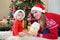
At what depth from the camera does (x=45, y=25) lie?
1522mm

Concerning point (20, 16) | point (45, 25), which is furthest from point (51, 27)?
point (20, 16)

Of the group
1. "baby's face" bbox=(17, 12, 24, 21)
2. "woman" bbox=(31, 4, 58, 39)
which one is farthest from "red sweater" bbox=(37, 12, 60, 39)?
"baby's face" bbox=(17, 12, 24, 21)

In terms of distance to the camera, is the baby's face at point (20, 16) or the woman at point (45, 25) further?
the baby's face at point (20, 16)

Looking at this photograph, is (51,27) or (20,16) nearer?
(51,27)

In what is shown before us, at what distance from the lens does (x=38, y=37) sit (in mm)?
1515

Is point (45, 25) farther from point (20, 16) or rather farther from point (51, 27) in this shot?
point (20, 16)

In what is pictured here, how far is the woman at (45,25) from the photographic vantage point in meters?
1.45

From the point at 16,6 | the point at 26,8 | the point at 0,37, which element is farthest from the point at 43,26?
the point at 16,6

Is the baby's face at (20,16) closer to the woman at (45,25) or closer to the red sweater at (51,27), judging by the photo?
the woman at (45,25)

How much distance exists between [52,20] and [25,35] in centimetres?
33

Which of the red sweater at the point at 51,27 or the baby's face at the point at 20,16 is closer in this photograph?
the red sweater at the point at 51,27

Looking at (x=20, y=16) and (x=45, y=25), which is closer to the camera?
(x=45, y=25)

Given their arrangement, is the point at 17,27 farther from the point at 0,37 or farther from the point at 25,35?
the point at 0,37

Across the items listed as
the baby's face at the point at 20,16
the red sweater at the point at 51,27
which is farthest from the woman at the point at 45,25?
the baby's face at the point at 20,16
